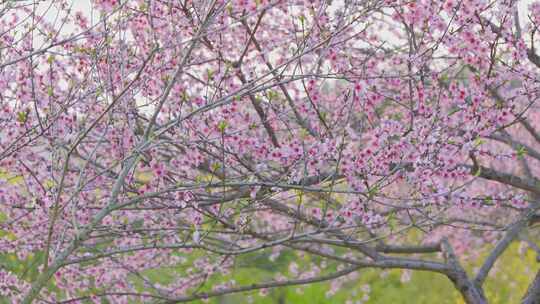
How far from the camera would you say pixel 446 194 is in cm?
439

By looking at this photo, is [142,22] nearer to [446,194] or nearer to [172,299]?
[172,299]

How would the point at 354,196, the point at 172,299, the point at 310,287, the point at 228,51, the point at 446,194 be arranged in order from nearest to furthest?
1. the point at 446,194
2. the point at 354,196
3. the point at 172,299
4. the point at 228,51
5. the point at 310,287

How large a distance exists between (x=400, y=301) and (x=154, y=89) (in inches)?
384

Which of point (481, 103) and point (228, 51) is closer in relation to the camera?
point (481, 103)

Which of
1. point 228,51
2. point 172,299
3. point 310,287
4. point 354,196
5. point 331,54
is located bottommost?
point 172,299

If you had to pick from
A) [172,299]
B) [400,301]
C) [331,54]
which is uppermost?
[400,301]

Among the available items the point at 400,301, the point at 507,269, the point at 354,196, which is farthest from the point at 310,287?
the point at 354,196

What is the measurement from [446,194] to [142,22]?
8.48 feet

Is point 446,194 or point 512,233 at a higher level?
point 512,233

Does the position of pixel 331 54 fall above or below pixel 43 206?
above

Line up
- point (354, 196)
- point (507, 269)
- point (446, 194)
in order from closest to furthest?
point (446, 194), point (354, 196), point (507, 269)

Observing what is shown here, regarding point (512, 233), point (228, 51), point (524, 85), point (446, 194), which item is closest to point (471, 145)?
point (446, 194)

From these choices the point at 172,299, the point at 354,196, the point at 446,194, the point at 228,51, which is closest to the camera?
the point at 446,194

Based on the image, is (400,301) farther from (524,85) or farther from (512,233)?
(524,85)
